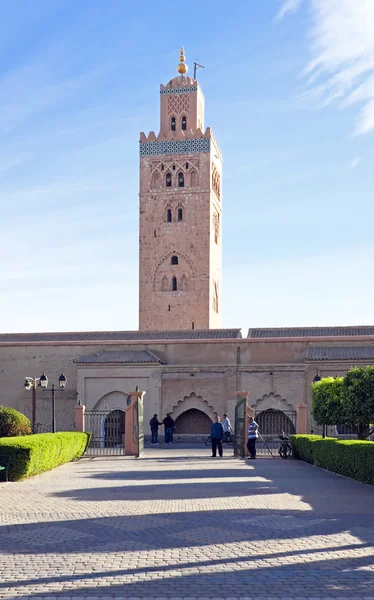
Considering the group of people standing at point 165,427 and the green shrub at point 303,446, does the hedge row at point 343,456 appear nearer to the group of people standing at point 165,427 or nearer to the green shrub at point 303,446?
the green shrub at point 303,446

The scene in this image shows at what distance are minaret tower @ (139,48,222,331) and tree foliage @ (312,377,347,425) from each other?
23.3 metres

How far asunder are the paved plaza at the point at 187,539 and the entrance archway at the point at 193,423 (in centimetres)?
1878

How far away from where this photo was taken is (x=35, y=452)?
15.1 meters

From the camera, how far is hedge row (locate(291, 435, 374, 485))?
45.7 ft

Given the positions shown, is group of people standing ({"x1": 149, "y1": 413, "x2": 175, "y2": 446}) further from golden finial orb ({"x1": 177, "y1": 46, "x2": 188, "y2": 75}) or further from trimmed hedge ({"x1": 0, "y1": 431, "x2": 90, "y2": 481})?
golden finial orb ({"x1": 177, "y1": 46, "x2": 188, "y2": 75})

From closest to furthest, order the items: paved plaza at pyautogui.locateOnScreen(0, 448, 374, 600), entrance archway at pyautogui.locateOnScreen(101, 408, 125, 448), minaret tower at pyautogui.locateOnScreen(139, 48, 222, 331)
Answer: paved plaza at pyautogui.locateOnScreen(0, 448, 374, 600)
entrance archway at pyautogui.locateOnScreen(101, 408, 125, 448)
minaret tower at pyautogui.locateOnScreen(139, 48, 222, 331)

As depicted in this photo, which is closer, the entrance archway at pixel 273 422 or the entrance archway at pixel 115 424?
the entrance archway at pixel 273 422

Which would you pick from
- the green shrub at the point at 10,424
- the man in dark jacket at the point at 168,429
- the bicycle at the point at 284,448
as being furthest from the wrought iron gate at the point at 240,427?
the man in dark jacket at the point at 168,429

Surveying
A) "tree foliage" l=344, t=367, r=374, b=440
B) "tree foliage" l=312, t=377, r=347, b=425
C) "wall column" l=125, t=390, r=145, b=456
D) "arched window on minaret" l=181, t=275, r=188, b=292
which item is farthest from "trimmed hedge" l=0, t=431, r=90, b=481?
"arched window on minaret" l=181, t=275, r=188, b=292

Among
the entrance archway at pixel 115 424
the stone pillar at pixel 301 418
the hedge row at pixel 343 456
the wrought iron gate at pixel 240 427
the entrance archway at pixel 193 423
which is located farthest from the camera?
the entrance archway at pixel 193 423

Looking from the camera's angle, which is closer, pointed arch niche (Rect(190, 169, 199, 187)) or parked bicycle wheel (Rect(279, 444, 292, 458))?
parked bicycle wheel (Rect(279, 444, 292, 458))

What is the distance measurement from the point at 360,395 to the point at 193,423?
47.9ft

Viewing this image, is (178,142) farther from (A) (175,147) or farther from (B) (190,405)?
(B) (190,405)

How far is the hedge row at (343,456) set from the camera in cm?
1394
